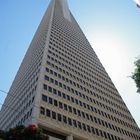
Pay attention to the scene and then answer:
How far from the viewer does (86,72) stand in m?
56.3

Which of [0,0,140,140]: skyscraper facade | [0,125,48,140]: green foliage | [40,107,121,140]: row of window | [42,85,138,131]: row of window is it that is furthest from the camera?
[42,85,138,131]: row of window

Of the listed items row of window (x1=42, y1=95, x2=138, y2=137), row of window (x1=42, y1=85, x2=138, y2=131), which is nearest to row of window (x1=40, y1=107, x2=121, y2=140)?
row of window (x1=42, y1=95, x2=138, y2=137)

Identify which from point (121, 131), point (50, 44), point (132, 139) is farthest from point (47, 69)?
point (132, 139)

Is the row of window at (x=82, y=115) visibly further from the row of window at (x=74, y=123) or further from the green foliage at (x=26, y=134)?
the green foliage at (x=26, y=134)

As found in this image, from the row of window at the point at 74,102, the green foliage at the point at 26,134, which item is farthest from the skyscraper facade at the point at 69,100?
the green foliage at the point at 26,134

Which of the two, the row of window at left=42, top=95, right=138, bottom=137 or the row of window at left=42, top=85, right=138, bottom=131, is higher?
the row of window at left=42, top=85, right=138, bottom=131

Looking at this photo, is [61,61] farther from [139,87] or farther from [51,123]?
[139,87]

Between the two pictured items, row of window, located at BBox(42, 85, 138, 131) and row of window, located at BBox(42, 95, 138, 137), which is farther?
row of window, located at BBox(42, 85, 138, 131)

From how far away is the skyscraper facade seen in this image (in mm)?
33531

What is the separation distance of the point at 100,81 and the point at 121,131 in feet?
56.2

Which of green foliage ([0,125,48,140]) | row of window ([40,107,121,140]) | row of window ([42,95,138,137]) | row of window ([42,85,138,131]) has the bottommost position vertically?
green foliage ([0,125,48,140])

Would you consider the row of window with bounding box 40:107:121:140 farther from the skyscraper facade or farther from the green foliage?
the green foliage

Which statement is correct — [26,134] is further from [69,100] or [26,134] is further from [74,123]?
[69,100]

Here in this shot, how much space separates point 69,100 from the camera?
3991cm
